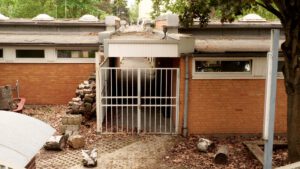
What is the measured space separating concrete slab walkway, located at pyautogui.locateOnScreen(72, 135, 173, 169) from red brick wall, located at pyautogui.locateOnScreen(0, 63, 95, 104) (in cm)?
640

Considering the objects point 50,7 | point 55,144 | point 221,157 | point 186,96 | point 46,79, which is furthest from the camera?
point 50,7

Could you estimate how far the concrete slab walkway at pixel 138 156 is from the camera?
34.2 feet

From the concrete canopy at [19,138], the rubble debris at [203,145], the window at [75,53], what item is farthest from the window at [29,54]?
the concrete canopy at [19,138]

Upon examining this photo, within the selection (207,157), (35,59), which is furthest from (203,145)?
(35,59)

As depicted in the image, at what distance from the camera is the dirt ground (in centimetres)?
1053

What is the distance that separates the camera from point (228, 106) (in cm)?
1303

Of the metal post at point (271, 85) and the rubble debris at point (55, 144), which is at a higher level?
the metal post at point (271, 85)

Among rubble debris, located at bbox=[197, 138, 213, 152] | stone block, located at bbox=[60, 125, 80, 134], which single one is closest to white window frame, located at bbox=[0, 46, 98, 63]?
stone block, located at bbox=[60, 125, 80, 134]

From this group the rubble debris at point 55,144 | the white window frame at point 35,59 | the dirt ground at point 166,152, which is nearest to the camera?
the dirt ground at point 166,152

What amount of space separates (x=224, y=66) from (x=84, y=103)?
222 inches

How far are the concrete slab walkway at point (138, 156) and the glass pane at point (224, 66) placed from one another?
280cm

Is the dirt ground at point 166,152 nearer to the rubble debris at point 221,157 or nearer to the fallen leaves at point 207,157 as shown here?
the fallen leaves at point 207,157

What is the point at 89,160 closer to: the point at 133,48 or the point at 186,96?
the point at 133,48

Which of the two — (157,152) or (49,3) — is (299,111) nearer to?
(157,152)
